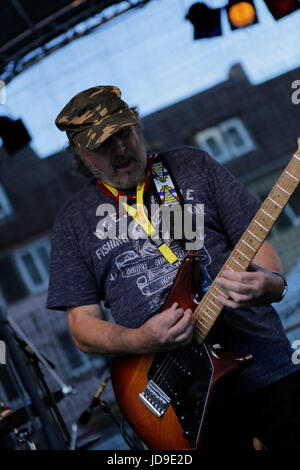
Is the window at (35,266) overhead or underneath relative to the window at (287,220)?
overhead

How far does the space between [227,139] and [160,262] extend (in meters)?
11.0

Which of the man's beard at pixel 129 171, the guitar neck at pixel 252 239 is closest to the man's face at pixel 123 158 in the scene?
the man's beard at pixel 129 171

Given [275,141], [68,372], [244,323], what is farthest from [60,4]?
[275,141]

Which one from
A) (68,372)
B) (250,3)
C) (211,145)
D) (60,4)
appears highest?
(60,4)

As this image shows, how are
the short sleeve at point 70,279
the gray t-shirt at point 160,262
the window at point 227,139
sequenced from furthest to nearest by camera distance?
the window at point 227,139 → the short sleeve at point 70,279 → the gray t-shirt at point 160,262

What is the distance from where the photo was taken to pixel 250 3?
13.4ft

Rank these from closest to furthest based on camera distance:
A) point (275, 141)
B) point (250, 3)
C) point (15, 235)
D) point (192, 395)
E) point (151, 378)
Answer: point (192, 395) < point (151, 378) < point (250, 3) < point (275, 141) < point (15, 235)

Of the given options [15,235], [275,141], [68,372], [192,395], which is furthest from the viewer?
[15,235]

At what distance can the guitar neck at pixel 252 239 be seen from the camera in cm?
152

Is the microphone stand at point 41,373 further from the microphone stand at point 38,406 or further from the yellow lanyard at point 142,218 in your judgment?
the microphone stand at point 38,406

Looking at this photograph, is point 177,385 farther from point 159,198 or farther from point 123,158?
point 123,158

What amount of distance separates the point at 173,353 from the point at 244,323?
295 mm

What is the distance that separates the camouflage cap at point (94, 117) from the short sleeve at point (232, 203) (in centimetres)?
42

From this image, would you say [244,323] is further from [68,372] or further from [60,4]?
[68,372]
